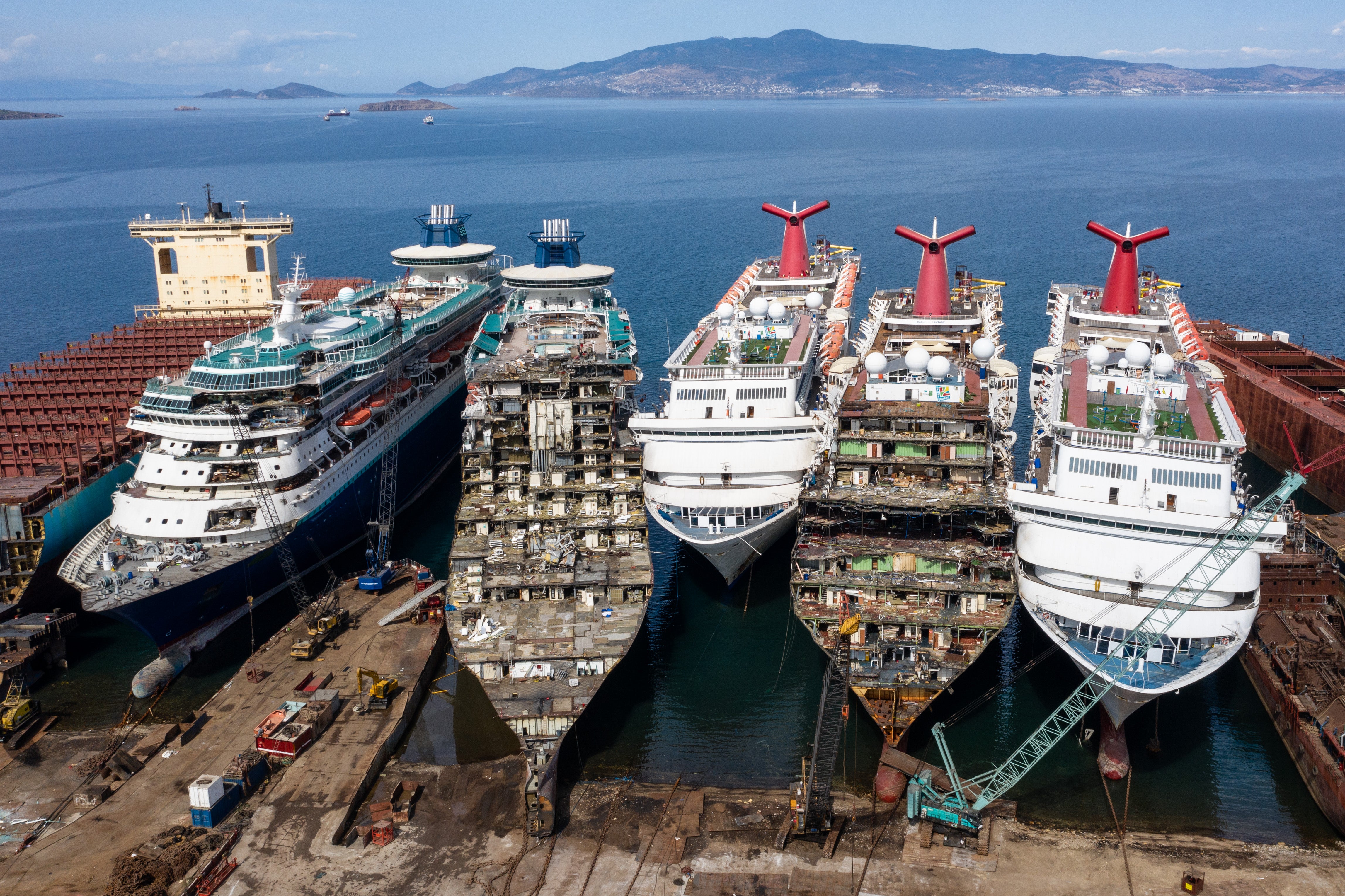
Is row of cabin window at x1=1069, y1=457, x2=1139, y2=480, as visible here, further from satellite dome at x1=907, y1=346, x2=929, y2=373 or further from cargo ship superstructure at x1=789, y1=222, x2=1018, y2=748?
satellite dome at x1=907, y1=346, x2=929, y2=373

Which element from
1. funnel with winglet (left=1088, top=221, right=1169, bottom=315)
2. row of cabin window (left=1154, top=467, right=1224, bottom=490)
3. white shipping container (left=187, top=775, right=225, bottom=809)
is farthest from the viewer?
funnel with winglet (left=1088, top=221, right=1169, bottom=315)

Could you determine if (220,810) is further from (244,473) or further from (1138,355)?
(1138,355)

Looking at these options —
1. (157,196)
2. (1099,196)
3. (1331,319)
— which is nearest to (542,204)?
(157,196)

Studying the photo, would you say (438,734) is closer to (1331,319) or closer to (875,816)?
(875,816)

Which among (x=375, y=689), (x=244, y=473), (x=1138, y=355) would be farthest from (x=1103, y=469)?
(x=244, y=473)

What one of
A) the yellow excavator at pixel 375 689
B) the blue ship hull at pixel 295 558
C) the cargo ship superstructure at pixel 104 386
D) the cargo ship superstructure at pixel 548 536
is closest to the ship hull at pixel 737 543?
the cargo ship superstructure at pixel 548 536

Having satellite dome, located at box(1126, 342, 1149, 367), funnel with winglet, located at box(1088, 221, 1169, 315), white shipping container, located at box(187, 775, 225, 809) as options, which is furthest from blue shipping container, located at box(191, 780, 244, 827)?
funnel with winglet, located at box(1088, 221, 1169, 315)

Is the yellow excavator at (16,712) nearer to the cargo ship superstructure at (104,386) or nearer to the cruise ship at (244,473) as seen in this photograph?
the cruise ship at (244,473)
